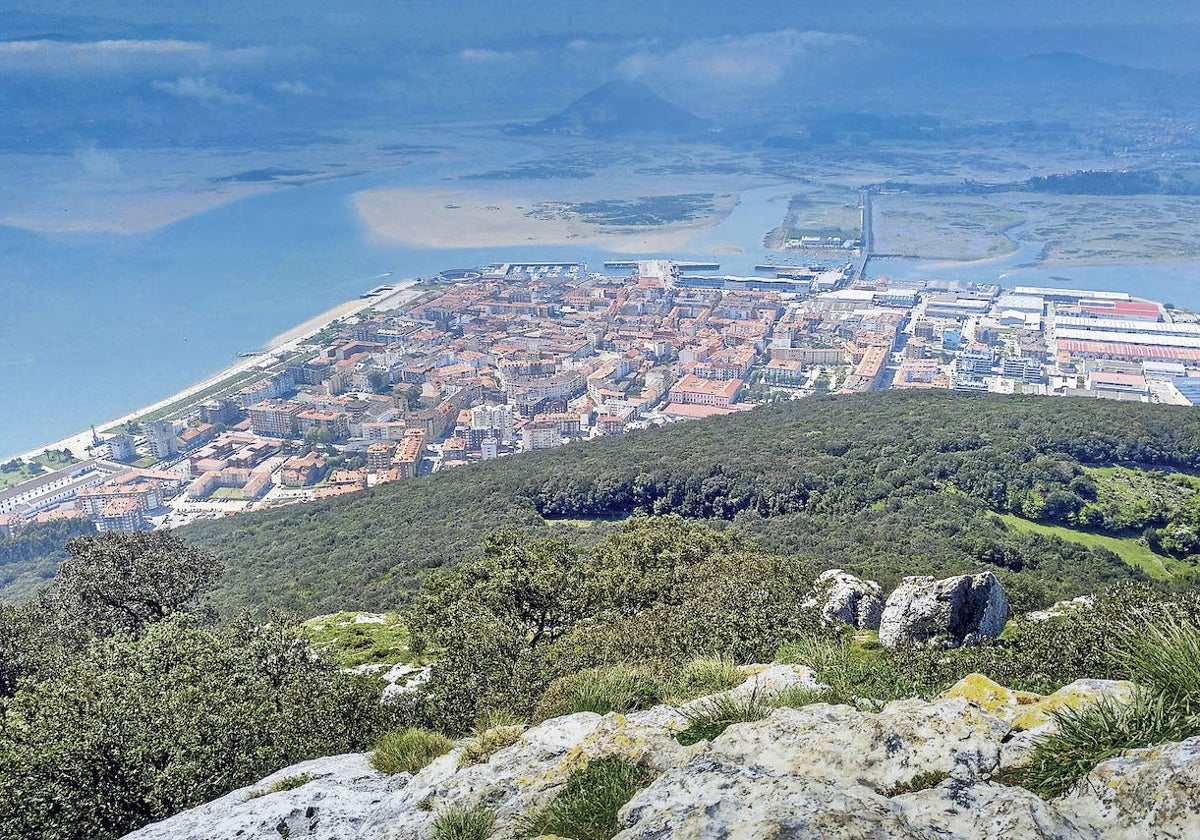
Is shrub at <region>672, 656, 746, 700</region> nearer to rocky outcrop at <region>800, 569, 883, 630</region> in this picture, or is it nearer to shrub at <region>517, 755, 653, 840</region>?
shrub at <region>517, 755, 653, 840</region>

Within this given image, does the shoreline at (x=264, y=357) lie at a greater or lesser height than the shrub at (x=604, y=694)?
lesser

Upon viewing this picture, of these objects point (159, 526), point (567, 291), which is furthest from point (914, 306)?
point (159, 526)

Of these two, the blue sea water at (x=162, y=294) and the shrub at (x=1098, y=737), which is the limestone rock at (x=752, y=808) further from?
the blue sea water at (x=162, y=294)

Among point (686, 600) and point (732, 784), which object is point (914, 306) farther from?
point (732, 784)

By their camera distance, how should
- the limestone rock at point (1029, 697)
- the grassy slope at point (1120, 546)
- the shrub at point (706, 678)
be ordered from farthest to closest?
the grassy slope at point (1120, 546) < the shrub at point (706, 678) < the limestone rock at point (1029, 697)

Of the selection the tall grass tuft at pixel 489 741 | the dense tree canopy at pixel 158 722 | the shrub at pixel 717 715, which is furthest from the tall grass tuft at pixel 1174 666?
the dense tree canopy at pixel 158 722

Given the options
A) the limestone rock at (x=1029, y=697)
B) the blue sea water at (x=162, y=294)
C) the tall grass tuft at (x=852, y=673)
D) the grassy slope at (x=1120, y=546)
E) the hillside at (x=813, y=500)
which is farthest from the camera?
A: the blue sea water at (x=162, y=294)

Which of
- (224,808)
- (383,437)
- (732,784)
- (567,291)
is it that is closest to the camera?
(732,784)
